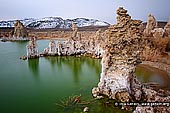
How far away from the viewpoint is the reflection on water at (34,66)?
15.6 m

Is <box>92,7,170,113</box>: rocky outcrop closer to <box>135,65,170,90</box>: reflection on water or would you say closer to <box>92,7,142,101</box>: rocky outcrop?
<box>92,7,142,101</box>: rocky outcrop

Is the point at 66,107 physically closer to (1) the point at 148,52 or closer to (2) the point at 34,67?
(2) the point at 34,67

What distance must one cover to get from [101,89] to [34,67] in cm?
872

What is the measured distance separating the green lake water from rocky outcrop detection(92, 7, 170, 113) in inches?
40.5

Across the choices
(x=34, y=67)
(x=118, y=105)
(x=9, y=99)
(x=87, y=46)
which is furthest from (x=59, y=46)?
(x=118, y=105)

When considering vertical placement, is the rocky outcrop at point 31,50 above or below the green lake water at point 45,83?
above

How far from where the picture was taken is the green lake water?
30.3 ft

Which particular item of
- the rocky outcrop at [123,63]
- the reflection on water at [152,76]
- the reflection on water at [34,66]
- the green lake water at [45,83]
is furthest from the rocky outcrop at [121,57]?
the reflection on water at [34,66]

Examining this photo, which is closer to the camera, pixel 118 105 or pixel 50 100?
pixel 118 105

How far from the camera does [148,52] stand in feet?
60.5

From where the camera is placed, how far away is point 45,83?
41.7 feet

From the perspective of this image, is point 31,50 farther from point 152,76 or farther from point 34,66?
point 152,76

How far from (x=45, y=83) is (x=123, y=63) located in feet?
18.0

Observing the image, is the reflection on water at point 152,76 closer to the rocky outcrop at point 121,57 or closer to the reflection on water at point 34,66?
the rocky outcrop at point 121,57
